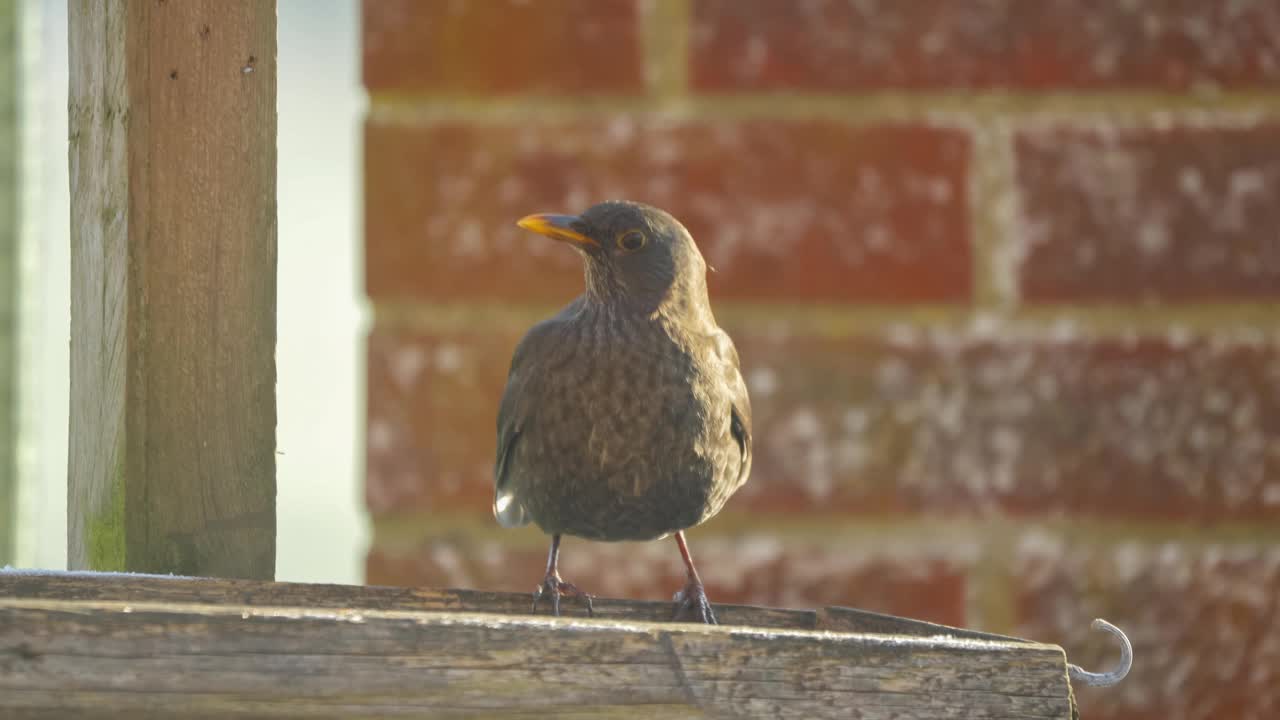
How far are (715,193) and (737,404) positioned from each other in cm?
27

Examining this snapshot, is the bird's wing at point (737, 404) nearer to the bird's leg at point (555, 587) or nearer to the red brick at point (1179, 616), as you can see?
the bird's leg at point (555, 587)

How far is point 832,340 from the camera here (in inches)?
63.4

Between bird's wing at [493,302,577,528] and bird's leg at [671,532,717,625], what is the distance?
175mm

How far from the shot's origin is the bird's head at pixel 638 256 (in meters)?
1.51

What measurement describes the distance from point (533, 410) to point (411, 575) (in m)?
0.27

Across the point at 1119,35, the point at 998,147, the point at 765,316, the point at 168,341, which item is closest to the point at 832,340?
the point at 765,316

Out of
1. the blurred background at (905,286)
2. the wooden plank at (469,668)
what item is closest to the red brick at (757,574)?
the blurred background at (905,286)

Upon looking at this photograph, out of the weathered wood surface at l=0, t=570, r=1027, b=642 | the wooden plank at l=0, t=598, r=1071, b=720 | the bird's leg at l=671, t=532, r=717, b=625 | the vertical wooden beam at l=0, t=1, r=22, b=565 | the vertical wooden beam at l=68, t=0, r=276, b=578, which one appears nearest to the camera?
the wooden plank at l=0, t=598, r=1071, b=720

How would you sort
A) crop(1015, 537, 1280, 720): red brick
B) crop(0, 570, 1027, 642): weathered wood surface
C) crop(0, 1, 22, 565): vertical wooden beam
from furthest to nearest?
crop(0, 1, 22, 565): vertical wooden beam, crop(1015, 537, 1280, 720): red brick, crop(0, 570, 1027, 642): weathered wood surface

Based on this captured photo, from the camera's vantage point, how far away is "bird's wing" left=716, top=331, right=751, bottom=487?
1.48m

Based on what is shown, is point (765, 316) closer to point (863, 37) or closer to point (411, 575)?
point (863, 37)

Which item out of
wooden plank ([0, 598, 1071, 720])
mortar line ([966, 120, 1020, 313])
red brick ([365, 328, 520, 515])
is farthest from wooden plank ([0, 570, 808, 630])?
mortar line ([966, 120, 1020, 313])

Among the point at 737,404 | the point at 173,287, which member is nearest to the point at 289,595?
the point at 173,287

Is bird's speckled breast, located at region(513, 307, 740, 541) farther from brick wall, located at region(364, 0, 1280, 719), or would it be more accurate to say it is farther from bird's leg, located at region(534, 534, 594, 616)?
brick wall, located at region(364, 0, 1280, 719)
